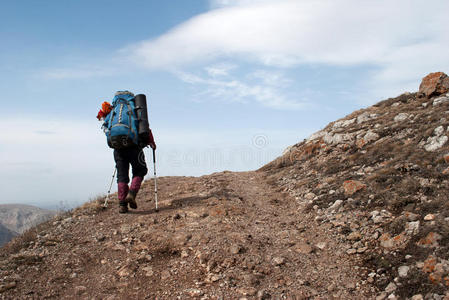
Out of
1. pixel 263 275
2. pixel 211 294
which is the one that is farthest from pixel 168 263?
pixel 263 275

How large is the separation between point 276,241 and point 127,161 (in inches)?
188

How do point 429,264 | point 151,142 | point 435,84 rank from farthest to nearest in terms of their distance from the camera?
point 435,84, point 151,142, point 429,264

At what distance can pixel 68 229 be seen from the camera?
26.3 feet

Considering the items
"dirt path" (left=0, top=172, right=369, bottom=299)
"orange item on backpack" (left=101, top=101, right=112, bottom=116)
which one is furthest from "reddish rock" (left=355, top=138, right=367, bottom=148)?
"orange item on backpack" (left=101, top=101, right=112, bottom=116)

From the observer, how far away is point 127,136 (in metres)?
8.48

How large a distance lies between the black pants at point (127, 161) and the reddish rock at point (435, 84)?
13.9 meters

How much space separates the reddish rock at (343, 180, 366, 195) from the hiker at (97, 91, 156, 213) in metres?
5.74

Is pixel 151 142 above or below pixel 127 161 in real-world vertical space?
above

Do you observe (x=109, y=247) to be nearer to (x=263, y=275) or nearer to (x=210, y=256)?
(x=210, y=256)

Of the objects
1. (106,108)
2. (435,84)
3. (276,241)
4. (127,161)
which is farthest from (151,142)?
(435,84)

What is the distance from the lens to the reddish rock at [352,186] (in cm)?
863

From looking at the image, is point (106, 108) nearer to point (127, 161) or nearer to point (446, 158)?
point (127, 161)

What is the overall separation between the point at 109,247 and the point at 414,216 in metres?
6.44

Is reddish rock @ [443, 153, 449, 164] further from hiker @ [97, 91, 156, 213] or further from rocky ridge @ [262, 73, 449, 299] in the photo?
hiker @ [97, 91, 156, 213]
